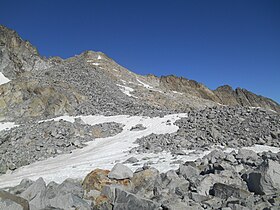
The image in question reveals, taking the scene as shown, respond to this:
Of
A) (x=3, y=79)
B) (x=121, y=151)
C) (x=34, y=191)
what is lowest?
(x=34, y=191)

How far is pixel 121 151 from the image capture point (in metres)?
21.9

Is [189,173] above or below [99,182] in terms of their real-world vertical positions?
above

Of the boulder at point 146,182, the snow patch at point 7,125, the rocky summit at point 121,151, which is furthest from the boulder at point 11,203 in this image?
the snow patch at point 7,125

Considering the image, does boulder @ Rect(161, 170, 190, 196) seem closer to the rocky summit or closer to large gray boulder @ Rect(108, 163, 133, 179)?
the rocky summit

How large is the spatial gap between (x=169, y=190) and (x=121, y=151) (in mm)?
11224

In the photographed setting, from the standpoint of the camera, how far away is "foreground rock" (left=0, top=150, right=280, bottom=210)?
9.16 metres

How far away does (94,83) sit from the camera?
5022 cm

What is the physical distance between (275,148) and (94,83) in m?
35.4

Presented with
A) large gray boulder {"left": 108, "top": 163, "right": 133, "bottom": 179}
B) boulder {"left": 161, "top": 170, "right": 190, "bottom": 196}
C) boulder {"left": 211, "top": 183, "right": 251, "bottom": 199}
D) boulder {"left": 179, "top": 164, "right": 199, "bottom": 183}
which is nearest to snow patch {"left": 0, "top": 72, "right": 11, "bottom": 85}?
large gray boulder {"left": 108, "top": 163, "right": 133, "bottom": 179}

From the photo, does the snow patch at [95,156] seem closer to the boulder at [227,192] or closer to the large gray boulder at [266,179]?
the boulder at [227,192]

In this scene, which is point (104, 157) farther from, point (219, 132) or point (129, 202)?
point (129, 202)

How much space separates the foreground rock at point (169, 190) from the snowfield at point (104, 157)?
3.49 meters

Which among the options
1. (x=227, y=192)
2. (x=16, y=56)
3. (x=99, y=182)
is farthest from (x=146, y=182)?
(x=16, y=56)

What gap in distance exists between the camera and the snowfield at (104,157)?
17125 millimetres
